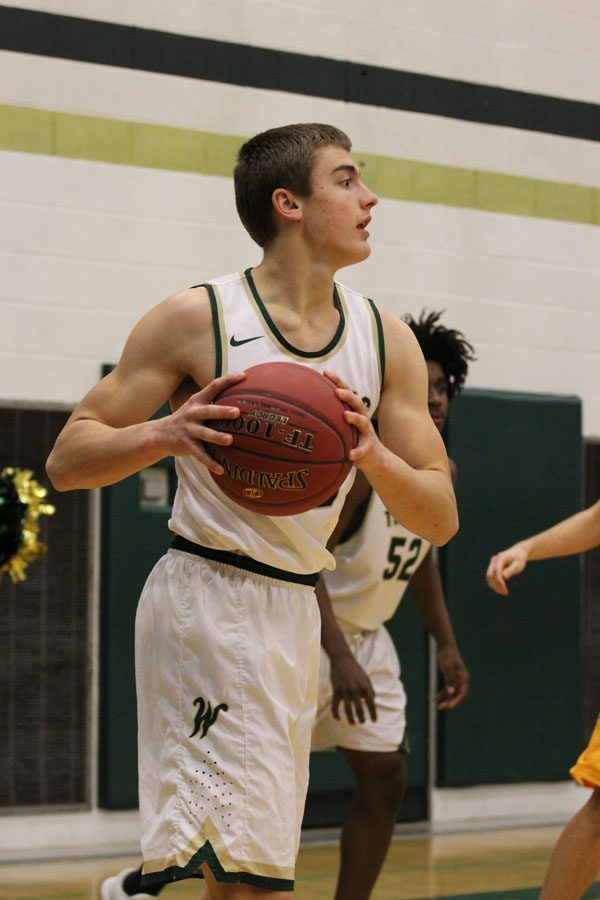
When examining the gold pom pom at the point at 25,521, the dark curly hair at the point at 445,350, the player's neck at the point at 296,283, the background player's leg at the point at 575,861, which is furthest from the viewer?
the dark curly hair at the point at 445,350

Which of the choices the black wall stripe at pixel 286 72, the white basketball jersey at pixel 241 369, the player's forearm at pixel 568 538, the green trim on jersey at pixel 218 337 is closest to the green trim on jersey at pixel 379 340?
the white basketball jersey at pixel 241 369

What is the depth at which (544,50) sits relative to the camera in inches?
311

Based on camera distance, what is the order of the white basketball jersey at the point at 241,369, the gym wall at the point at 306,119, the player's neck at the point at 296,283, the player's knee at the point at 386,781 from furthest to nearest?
the gym wall at the point at 306,119 → the player's knee at the point at 386,781 → the player's neck at the point at 296,283 → the white basketball jersey at the point at 241,369

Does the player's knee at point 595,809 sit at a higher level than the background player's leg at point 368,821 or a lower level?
higher

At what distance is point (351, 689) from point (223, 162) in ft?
11.0

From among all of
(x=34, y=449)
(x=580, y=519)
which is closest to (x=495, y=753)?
(x=34, y=449)

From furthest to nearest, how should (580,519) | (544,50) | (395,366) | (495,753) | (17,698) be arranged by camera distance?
(544,50) < (495,753) < (17,698) < (580,519) < (395,366)

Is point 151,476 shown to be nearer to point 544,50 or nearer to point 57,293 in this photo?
point 57,293

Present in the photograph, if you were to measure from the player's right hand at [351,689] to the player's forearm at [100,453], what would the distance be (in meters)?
1.49

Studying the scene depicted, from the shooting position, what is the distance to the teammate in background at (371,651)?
4.45 m

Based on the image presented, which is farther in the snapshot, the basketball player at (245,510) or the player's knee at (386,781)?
the player's knee at (386,781)

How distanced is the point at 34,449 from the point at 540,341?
2.76 m

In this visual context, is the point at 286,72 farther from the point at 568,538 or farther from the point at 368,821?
the point at 368,821

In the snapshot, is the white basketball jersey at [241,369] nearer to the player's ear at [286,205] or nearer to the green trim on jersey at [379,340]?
the green trim on jersey at [379,340]
